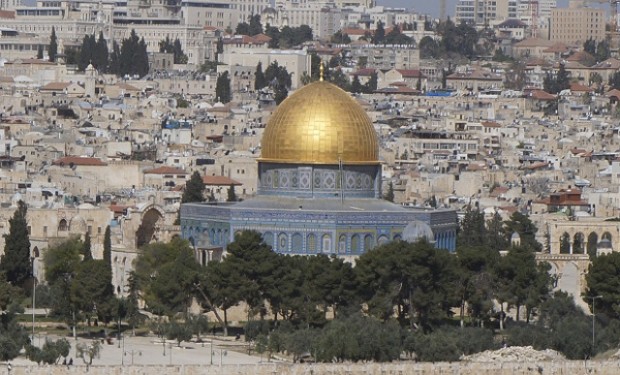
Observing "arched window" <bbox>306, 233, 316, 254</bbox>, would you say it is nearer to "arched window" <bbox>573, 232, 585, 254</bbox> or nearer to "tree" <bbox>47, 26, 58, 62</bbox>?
"arched window" <bbox>573, 232, 585, 254</bbox>

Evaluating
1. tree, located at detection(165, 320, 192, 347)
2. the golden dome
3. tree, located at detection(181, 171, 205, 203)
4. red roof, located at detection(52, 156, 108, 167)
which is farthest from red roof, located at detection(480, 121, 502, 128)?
tree, located at detection(165, 320, 192, 347)

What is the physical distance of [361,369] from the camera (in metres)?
50.1

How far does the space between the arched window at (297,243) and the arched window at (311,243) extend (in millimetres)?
131

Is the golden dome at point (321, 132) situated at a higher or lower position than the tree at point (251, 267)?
higher

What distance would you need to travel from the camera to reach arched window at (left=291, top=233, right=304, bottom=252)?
201 ft

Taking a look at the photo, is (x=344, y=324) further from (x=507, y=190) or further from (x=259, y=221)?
(x=507, y=190)

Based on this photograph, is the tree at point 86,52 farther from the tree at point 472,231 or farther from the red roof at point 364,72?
the tree at point 472,231

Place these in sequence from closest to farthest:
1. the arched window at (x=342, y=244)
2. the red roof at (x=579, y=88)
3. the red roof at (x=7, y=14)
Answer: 1. the arched window at (x=342, y=244)
2. the red roof at (x=579, y=88)
3. the red roof at (x=7, y=14)

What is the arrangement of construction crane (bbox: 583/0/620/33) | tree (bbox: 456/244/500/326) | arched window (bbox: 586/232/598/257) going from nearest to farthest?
tree (bbox: 456/244/500/326) < arched window (bbox: 586/232/598/257) < construction crane (bbox: 583/0/620/33)

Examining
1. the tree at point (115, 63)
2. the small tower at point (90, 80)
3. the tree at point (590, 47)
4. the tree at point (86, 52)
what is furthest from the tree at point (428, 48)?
the small tower at point (90, 80)

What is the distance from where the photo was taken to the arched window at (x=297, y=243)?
61312 mm

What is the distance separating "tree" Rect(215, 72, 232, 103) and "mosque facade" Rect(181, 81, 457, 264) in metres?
62.3

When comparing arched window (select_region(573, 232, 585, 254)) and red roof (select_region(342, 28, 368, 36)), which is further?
red roof (select_region(342, 28, 368, 36))

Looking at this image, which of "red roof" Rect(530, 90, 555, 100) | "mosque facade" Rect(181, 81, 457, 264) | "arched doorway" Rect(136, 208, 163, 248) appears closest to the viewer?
"mosque facade" Rect(181, 81, 457, 264)
